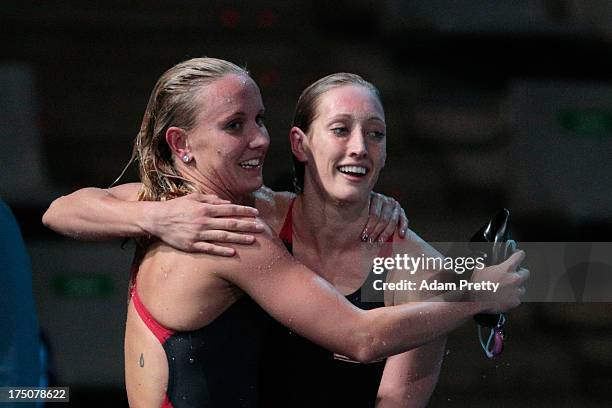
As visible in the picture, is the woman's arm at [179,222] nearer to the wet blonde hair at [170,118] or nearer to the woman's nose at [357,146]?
the wet blonde hair at [170,118]

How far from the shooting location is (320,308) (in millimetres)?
1720

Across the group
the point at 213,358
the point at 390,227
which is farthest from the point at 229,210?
the point at 390,227

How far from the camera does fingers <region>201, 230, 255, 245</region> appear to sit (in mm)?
1703

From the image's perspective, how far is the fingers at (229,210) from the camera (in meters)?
1.72

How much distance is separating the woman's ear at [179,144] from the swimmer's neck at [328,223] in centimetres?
29

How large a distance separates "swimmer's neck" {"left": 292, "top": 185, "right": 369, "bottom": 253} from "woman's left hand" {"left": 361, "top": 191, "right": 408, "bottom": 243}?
1 cm

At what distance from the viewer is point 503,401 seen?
2500 mm

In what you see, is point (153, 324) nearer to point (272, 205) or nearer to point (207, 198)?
point (207, 198)

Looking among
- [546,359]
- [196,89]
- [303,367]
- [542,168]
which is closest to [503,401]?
[546,359]

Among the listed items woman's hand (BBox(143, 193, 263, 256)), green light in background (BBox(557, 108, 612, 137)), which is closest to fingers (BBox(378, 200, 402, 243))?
woman's hand (BBox(143, 193, 263, 256))

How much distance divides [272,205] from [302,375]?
1.07 feet

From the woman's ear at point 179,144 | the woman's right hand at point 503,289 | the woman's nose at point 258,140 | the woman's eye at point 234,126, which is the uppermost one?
the woman's eye at point 234,126

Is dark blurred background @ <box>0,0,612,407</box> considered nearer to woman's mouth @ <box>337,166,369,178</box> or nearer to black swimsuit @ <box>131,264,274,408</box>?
woman's mouth @ <box>337,166,369,178</box>

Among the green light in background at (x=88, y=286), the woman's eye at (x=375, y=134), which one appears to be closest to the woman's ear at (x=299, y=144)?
the woman's eye at (x=375, y=134)
